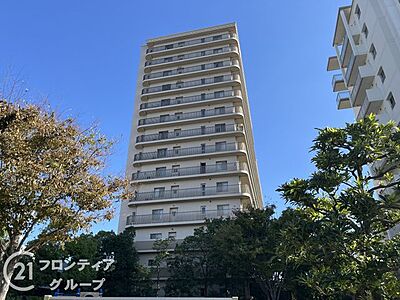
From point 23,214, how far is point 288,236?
7001mm

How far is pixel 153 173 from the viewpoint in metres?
32.3

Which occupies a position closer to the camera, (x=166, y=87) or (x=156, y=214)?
(x=156, y=214)

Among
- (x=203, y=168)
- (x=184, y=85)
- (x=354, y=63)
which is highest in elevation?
(x=184, y=85)

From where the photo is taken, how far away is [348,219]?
8773 mm

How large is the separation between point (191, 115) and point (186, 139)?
2999 millimetres

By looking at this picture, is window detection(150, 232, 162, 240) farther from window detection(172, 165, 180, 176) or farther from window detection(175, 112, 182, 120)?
window detection(175, 112, 182, 120)

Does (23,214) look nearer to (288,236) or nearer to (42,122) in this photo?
(42,122)

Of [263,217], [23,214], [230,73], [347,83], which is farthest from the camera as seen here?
[230,73]

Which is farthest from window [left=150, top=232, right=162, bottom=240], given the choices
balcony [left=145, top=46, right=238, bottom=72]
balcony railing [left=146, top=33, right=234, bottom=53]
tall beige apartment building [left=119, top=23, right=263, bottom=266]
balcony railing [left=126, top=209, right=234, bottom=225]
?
balcony railing [left=146, top=33, right=234, bottom=53]

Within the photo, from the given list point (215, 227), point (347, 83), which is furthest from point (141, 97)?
point (347, 83)

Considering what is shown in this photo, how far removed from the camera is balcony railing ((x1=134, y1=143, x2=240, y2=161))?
3127 cm

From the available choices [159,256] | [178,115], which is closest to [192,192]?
[159,256]

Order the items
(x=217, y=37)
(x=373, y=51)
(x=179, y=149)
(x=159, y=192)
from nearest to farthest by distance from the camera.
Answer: (x=373, y=51), (x=159, y=192), (x=179, y=149), (x=217, y=37)

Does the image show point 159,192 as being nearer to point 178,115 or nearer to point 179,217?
point 179,217
